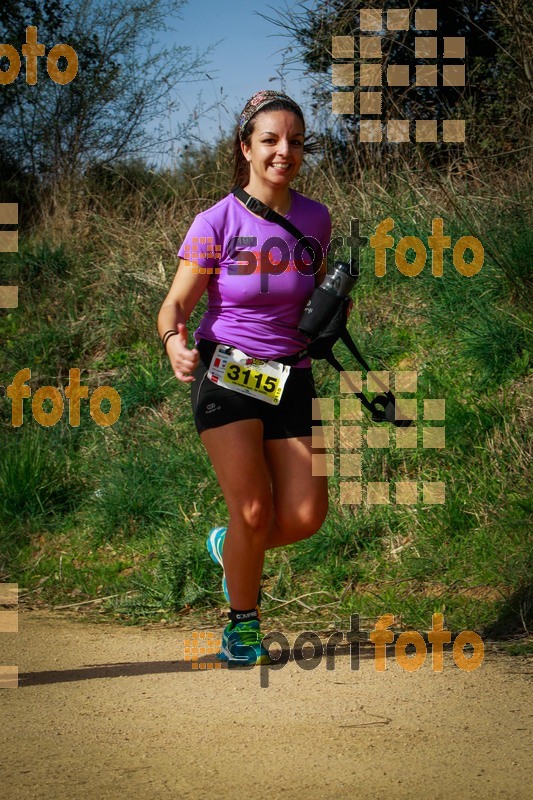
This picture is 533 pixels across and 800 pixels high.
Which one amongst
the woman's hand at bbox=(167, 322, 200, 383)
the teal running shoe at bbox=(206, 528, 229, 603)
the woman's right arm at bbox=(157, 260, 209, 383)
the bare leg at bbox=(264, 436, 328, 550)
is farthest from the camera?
the teal running shoe at bbox=(206, 528, 229, 603)

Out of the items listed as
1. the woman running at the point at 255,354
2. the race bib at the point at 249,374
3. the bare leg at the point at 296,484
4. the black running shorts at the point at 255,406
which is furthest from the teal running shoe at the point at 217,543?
the race bib at the point at 249,374

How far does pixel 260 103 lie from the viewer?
4277 mm

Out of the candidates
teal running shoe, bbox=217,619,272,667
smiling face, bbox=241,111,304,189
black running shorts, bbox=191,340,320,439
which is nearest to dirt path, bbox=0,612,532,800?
teal running shoe, bbox=217,619,272,667

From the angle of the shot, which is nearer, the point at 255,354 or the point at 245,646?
the point at 255,354

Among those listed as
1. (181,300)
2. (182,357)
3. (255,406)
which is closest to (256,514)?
(255,406)

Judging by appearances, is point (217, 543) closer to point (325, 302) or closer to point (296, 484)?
point (296, 484)

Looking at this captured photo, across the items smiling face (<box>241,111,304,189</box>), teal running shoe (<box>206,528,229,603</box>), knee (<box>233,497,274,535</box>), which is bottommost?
teal running shoe (<box>206,528,229,603</box>)

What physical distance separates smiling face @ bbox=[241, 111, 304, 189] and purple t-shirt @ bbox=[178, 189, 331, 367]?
173 mm

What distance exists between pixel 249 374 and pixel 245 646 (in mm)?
1137

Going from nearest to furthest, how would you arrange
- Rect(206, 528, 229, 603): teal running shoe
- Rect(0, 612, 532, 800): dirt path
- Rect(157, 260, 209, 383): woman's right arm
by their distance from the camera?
Rect(0, 612, 532, 800): dirt path, Rect(157, 260, 209, 383): woman's right arm, Rect(206, 528, 229, 603): teal running shoe

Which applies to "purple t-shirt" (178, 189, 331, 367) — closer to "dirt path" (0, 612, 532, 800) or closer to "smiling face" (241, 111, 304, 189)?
"smiling face" (241, 111, 304, 189)

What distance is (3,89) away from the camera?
10.7 metres

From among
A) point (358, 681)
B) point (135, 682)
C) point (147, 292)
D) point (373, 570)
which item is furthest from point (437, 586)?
point (147, 292)

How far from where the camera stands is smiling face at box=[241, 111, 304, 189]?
13.7ft
